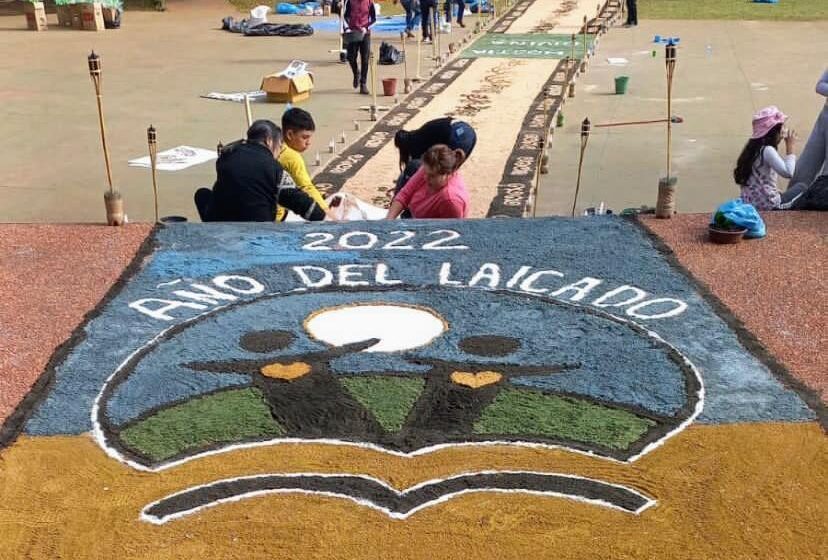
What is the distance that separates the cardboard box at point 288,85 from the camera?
12180 mm

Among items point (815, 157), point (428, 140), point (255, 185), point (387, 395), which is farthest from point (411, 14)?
point (387, 395)

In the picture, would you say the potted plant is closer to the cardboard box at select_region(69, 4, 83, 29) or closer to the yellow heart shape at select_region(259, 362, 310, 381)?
the yellow heart shape at select_region(259, 362, 310, 381)

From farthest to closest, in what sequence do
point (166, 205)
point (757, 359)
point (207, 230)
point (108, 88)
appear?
point (108, 88), point (166, 205), point (207, 230), point (757, 359)

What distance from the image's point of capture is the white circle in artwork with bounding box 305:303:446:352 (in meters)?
4.50

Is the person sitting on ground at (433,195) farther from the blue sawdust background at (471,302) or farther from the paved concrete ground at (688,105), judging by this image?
the paved concrete ground at (688,105)

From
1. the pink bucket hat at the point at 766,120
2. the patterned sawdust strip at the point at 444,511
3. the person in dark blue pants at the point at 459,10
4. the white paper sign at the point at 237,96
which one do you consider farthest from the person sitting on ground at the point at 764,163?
the person in dark blue pants at the point at 459,10

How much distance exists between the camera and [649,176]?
8984 millimetres

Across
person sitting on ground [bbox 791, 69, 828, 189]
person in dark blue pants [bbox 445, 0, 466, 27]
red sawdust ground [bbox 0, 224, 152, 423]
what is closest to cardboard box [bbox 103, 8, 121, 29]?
person in dark blue pants [bbox 445, 0, 466, 27]

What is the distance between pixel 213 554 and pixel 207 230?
3.30 m

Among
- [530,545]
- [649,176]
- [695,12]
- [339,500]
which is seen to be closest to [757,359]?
[530,545]

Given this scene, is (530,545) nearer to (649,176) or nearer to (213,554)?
(213,554)

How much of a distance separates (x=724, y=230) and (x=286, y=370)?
10.1 ft

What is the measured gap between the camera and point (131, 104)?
12.5 m

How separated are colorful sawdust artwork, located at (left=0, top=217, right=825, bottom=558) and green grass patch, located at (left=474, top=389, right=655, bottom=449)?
0.01 m
